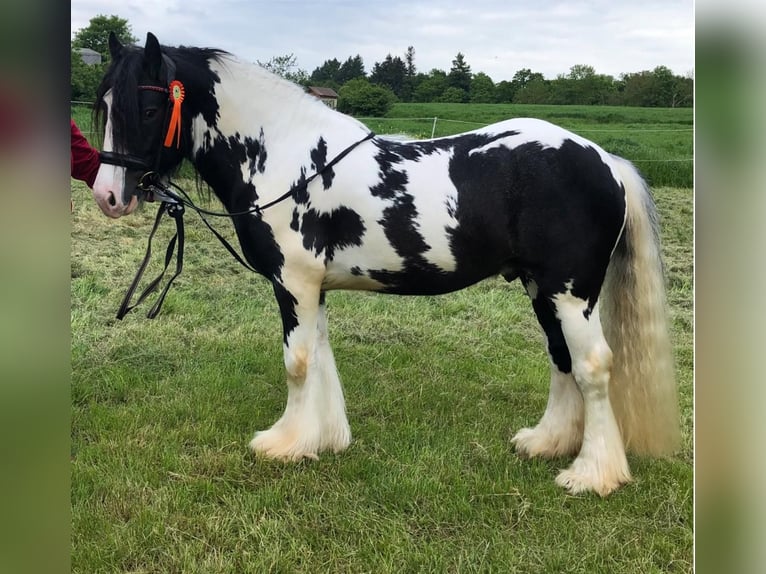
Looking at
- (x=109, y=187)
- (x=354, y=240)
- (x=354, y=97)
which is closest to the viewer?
(x=109, y=187)

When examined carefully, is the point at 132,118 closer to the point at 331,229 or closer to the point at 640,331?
the point at 331,229

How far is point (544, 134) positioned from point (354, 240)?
87cm

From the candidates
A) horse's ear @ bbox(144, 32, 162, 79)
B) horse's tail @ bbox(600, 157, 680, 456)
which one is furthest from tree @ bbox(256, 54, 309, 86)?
horse's tail @ bbox(600, 157, 680, 456)

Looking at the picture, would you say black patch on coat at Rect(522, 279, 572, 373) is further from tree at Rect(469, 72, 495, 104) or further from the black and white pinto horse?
tree at Rect(469, 72, 495, 104)

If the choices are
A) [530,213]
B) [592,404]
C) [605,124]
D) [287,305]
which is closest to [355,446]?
[287,305]

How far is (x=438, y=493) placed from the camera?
7.16ft

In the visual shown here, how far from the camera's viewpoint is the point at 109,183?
82.8 inches

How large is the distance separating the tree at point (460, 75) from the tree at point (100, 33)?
1763 millimetres

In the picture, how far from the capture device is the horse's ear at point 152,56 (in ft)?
6.77

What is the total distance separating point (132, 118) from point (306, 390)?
4.35ft

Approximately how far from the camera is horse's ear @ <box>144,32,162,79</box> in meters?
2.06

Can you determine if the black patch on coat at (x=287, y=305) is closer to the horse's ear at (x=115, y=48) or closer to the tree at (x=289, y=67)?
the horse's ear at (x=115, y=48)
